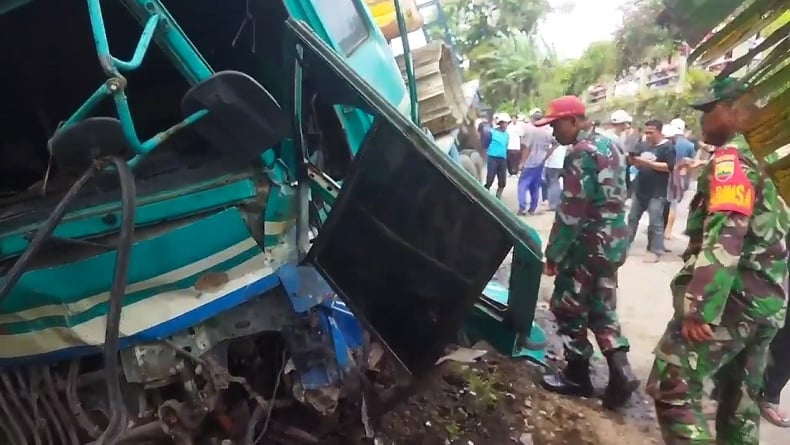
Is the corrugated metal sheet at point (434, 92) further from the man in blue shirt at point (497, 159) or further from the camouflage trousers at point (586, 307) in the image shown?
the man in blue shirt at point (497, 159)

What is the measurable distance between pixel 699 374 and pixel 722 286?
1.16 feet

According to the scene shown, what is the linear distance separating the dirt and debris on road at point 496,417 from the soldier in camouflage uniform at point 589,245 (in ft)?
0.83

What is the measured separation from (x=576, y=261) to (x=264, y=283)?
197 cm

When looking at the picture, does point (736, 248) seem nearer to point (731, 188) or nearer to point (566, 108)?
point (731, 188)

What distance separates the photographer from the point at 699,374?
271cm

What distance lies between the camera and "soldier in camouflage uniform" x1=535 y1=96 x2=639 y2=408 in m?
3.58

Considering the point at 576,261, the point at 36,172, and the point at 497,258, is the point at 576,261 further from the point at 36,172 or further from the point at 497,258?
the point at 36,172

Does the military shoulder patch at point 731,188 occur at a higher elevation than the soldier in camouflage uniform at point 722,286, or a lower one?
higher

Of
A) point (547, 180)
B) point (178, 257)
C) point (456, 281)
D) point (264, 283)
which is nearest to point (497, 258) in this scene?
point (456, 281)

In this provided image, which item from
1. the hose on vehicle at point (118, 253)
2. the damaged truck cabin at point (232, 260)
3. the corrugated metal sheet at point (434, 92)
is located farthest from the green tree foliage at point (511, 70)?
the hose on vehicle at point (118, 253)

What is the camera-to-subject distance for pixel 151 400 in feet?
7.90

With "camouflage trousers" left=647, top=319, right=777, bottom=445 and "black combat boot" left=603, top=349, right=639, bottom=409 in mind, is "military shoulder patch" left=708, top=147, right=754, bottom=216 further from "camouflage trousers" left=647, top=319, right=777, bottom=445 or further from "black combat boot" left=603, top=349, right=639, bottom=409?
"black combat boot" left=603, top=349, right=639, bottom=409

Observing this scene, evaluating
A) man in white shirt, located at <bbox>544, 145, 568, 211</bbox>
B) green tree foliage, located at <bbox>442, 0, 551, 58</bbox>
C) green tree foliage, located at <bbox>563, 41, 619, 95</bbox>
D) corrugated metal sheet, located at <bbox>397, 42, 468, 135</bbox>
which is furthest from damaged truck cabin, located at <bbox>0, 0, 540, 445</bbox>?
green tree foliage, located at <bbox>442, 0, 551, 58</bbox>

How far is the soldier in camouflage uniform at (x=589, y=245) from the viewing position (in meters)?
3.58
